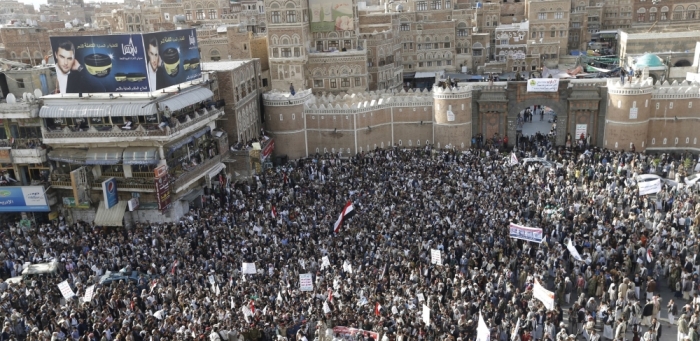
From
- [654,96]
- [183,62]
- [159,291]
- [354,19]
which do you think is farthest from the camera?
[354,19]

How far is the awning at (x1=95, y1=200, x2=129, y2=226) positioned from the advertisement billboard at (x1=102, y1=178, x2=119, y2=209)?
1.05 feet

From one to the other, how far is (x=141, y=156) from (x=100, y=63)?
5.16 metres

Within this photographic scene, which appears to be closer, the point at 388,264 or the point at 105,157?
the point at 388,264

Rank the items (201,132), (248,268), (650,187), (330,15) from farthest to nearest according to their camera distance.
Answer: (330,15) → (201,132) → (650,187) → (248,268)

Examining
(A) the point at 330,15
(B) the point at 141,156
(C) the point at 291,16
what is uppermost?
(C) the point at 291,16

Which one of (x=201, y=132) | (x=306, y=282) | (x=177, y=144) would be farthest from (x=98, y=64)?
(x=306, y=282)

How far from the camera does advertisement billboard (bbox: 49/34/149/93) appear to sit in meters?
29.6

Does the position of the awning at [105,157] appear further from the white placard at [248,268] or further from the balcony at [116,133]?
the white placard at [248,268]

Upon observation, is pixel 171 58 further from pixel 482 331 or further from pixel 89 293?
pixel 482 331

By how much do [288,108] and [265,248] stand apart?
729 inches

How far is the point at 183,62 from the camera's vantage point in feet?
106

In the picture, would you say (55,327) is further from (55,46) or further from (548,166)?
(548,166)

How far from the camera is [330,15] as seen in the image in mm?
49000

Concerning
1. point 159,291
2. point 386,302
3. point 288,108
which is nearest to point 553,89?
point 288,108
